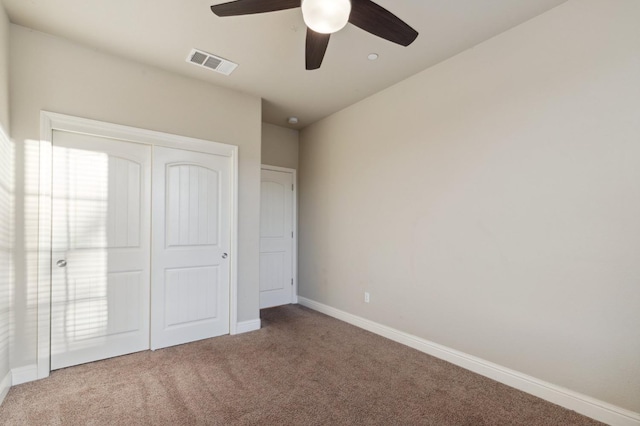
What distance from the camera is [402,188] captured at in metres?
3.38

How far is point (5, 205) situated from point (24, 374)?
4.39 feet

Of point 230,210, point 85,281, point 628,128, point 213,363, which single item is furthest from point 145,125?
point 628,128

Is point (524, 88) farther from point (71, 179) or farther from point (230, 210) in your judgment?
point (71, 179)

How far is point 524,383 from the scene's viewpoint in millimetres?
2361

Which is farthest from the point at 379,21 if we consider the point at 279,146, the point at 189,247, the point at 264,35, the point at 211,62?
the point at 279,146

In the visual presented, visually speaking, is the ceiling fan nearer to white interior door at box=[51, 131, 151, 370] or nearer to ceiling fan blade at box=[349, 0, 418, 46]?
ceiling fan blade at box=[349, 0, 418, 46]

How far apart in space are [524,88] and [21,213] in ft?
13.5

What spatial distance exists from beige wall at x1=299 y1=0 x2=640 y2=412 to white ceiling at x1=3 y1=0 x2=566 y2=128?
0.26 meters

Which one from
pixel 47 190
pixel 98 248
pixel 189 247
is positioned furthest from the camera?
pixel 189 247

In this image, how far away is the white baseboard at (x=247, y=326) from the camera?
357 cm

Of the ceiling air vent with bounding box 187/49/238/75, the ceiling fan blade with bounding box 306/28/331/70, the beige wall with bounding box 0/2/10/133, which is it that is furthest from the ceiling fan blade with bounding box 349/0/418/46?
the beige wall with bounding box 0/2/10/133

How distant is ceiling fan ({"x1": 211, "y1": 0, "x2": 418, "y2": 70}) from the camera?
1.60m

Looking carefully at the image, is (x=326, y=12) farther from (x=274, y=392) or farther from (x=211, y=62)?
(x=274, y=392)

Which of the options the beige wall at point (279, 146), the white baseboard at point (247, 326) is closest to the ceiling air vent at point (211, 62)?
the beige wall at point (279, 146)
